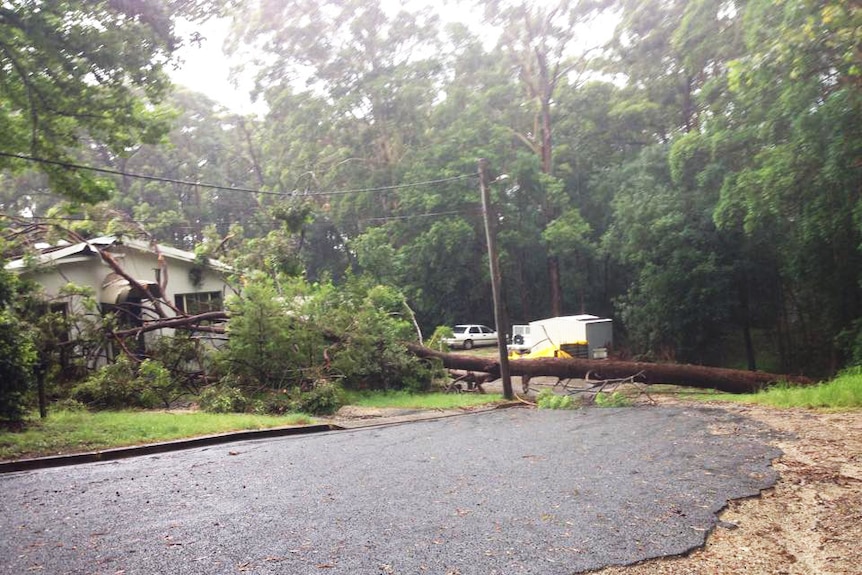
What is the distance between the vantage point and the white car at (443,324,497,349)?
3725 centimetres

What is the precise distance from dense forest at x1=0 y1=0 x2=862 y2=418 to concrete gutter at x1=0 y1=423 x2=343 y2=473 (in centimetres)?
488

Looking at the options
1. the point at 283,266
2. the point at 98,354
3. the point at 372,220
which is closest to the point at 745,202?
the point at 283,266

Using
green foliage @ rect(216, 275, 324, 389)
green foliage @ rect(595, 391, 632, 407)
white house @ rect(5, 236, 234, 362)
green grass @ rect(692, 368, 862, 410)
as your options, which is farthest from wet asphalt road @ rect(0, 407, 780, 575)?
white house @ rect(5, 236, 234, 362)

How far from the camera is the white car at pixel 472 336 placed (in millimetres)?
37250

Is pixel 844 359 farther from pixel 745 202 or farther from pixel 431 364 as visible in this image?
pixel 431 364

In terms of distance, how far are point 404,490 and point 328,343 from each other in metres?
11.7

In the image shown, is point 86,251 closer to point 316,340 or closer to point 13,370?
point 316,340

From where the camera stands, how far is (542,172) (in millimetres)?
36250

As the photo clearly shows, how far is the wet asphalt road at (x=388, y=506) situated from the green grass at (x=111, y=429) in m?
1.01

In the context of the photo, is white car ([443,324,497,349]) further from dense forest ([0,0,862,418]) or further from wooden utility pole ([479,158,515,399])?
wooden utility pole ([479,158,515,399])

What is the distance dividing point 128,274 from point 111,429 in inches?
385

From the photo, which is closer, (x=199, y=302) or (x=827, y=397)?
(x=827, y=397)

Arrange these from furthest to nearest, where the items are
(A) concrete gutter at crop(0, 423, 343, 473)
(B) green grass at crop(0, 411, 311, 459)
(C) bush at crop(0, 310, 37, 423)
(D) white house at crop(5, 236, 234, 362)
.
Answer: (D) white house at crop(5, 236, 234, 362)
(C) bush at crop(0, 310, 37, 423)
(B) green grass at crop(0, 411, 311, 459)
(A) concrete gutter at crop(0, 423, 343, 473)

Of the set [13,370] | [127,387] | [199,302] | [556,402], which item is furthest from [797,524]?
[199,302]
